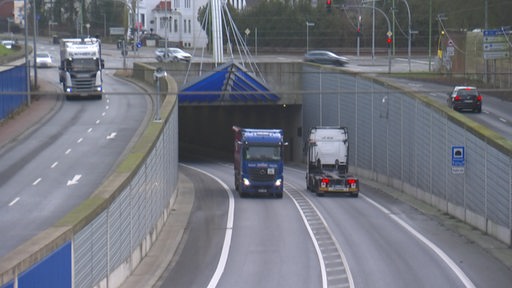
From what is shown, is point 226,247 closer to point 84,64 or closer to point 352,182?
point 352,182

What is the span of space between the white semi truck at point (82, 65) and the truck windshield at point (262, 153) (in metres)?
23.2

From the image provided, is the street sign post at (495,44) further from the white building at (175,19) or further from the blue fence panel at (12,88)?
the white building at (175,19)

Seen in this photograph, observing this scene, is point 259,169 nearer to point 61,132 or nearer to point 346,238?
point 346,238

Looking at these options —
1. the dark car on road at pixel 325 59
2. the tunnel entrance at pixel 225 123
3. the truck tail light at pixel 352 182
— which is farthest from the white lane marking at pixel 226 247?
the dark car on road at pixel 325 59

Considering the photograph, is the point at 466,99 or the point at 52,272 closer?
the point at 52,272

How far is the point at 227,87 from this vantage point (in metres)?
65.1

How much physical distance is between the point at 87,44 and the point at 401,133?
1026 inches

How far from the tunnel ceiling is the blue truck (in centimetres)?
1508

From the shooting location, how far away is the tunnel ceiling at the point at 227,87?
61031 mm

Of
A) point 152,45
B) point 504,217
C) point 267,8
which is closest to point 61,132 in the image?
point 504,217

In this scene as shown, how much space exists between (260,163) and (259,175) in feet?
2.10

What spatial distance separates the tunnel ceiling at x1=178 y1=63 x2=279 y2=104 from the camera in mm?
61031

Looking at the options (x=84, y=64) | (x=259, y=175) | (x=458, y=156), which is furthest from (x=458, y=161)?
(x=84, y=64)

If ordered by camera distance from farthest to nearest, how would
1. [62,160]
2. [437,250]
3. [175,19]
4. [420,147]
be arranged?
[175,19], [420,147], [62,160], [437,250]
